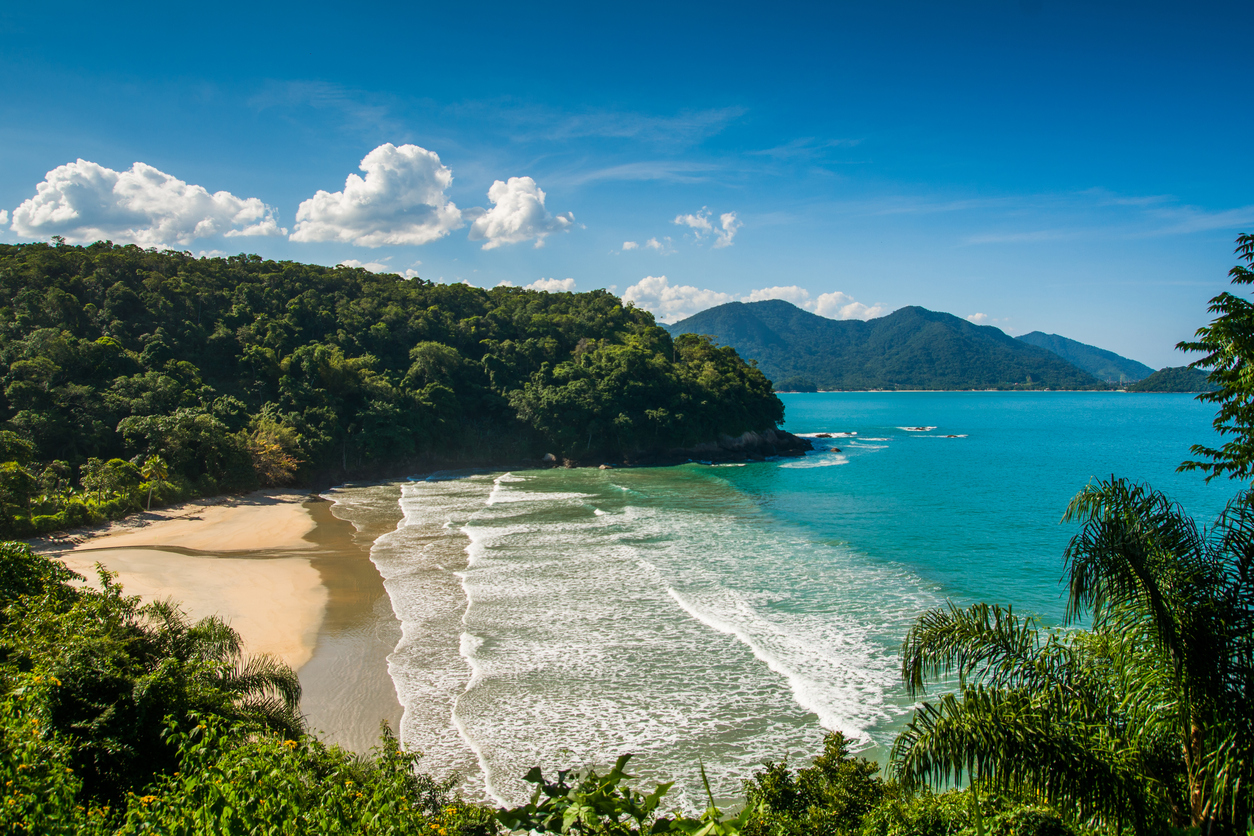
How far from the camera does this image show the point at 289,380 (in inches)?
1816

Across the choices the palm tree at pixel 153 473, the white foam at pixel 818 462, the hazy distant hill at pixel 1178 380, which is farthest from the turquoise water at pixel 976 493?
the hazy distant hill at pixel 1178 380

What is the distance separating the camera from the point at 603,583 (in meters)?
21.2

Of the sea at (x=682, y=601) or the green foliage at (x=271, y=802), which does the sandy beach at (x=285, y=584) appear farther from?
the green foliage at (x=271, y=802)

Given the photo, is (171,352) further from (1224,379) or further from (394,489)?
(1224,379)

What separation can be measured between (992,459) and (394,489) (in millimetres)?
52195

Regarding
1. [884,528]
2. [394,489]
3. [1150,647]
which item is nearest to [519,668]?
[1150,647]

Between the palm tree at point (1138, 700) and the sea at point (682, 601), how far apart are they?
230 inches

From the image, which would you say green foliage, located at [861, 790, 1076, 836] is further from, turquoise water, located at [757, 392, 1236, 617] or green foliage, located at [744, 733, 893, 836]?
turquoise water, located at [757, 392, 1236, 617]

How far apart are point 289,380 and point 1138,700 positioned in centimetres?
5080

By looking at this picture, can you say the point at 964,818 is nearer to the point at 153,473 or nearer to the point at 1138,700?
the point at 1138,700

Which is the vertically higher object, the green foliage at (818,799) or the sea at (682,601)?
the green foliage at (818,799)

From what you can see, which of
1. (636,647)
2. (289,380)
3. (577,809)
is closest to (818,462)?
(636,647)

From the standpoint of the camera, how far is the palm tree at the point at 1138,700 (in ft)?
17.9

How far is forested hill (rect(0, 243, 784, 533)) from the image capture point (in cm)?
3384
